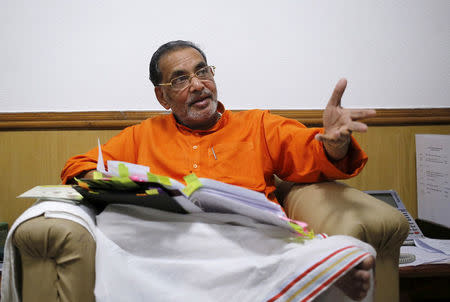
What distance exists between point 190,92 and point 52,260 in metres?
0.80

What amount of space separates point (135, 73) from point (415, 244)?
1580 millimetres

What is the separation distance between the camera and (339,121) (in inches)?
40.3

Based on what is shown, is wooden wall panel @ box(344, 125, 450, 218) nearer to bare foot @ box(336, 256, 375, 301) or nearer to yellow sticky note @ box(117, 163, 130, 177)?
bare foot @ box(336, 256, 375, 301)

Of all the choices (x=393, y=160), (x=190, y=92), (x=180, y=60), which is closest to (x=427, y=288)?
(x=393, y=160)

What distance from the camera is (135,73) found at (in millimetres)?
1820

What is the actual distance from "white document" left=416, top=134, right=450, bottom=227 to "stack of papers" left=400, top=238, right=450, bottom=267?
20cm

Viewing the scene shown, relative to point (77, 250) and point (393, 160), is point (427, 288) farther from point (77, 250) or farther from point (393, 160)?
point (77, 250)

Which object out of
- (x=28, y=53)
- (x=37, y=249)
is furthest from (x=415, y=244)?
(x=28, y=53)

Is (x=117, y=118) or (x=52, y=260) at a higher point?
(x=117, y=118)

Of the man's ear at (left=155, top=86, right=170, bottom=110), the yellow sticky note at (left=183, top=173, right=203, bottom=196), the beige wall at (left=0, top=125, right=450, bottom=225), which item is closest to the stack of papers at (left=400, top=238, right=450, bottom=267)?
the yellow sticky note at (left=183, top=173, right=203, bottom=196)

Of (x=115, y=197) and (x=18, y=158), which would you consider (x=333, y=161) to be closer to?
(x=115, y=197)

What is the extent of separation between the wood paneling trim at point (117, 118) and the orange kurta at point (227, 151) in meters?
0.28

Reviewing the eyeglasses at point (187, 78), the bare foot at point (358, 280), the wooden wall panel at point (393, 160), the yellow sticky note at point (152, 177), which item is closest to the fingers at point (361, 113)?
the bare foot at point (358, 280)

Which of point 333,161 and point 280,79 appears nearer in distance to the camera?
point 333,161
